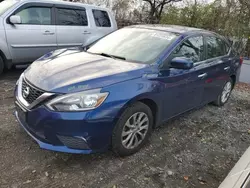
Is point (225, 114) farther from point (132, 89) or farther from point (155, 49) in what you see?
point (132, 89)

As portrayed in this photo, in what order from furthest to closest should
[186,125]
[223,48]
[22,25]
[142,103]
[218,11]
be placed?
[218,11], [22,25], [223,48], [186,125], [142,103]

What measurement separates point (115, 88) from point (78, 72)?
496 mm

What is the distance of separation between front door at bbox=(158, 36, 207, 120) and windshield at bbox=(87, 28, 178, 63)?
219 millimetres

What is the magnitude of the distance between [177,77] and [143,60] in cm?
52

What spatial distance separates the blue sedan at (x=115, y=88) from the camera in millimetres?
2496

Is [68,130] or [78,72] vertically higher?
[78,72]

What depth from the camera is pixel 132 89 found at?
2766 mm

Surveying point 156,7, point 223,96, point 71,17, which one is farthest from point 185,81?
point 156,7

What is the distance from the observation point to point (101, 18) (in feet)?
23.0

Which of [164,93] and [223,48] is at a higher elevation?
[223,48]

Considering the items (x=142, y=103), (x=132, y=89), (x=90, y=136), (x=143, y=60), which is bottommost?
(x=90, y=136)

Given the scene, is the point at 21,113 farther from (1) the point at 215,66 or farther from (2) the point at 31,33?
(2) the point at 31,33

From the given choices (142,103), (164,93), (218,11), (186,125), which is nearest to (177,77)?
(164,93)

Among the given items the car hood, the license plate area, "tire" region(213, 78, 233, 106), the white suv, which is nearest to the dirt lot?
the license plate area
